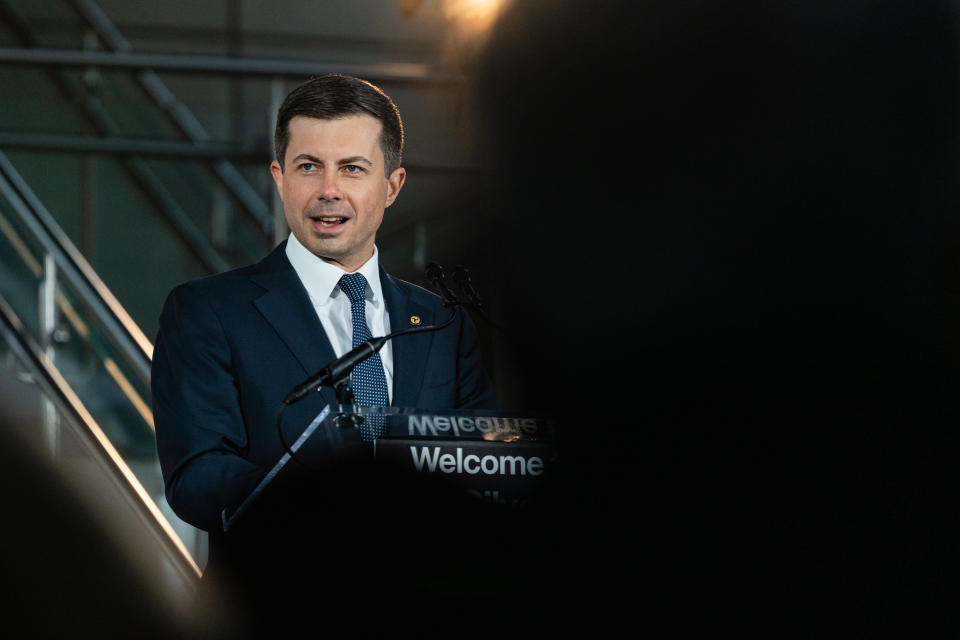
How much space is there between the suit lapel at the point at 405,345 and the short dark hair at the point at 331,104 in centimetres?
18

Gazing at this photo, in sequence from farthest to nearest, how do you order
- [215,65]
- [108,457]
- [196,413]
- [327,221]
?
[215,65]
[108,457]
[327,221]
[196,413]

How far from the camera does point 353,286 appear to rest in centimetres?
123

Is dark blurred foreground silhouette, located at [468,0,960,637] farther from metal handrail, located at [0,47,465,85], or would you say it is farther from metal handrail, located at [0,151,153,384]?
metal handrail, located at [0,47,465,85]

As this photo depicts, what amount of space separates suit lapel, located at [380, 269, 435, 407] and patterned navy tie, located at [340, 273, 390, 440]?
20 mm

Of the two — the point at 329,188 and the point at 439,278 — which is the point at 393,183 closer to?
the point at 329,188

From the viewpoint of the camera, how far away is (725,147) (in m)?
0.53

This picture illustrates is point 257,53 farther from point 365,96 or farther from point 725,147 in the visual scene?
point 725,147

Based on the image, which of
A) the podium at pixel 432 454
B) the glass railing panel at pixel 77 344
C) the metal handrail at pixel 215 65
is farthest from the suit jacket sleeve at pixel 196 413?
the metal handrail at pixel 215 65

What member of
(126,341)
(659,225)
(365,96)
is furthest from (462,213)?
(659,225)

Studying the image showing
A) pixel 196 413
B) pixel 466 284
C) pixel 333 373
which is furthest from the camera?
pixel 196 413

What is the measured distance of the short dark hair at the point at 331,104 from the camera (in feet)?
3.82

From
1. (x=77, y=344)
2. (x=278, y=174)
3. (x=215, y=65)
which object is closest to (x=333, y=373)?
(x=278, y=174)

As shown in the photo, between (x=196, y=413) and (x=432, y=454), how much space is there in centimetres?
A: 55

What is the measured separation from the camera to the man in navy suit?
3.66ft
